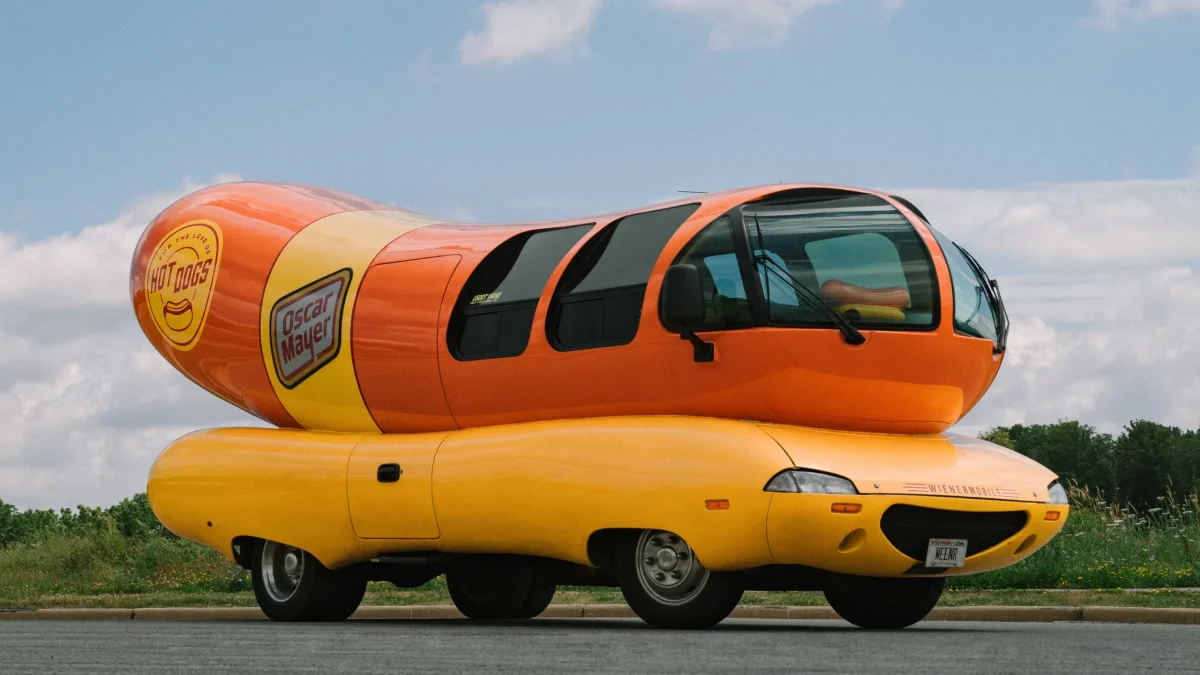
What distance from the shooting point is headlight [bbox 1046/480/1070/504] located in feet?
34.0

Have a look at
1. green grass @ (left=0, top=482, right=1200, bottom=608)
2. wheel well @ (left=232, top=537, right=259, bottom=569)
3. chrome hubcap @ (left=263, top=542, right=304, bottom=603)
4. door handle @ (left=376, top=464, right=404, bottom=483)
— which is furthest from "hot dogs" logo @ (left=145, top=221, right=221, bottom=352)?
green grass @ (left=0, top=482, right=1200, bottom=608)

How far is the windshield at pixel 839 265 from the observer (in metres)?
9.80

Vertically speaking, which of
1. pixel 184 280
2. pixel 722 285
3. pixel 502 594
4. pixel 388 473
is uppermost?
pixel 184 280

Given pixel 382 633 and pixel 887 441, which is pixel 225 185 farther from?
pixel 887 441

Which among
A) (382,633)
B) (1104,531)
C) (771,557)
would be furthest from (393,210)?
(1104,531)

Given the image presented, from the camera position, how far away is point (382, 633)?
986 cm

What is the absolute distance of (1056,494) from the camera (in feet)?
34.4

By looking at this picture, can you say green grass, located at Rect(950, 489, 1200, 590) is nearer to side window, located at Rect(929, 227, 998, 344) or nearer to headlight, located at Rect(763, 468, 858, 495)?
side window, located at Rect(929, 227, 998, 344)

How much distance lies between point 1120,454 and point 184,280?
1992 inches

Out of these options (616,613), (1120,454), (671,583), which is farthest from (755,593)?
(1120,454)

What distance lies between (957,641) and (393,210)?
725cm

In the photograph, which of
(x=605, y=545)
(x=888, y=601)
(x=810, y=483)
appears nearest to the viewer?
(x=810, y=483)

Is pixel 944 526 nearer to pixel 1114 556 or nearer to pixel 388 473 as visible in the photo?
pixel 388 473

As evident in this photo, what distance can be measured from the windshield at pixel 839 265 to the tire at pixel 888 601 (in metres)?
2.05
